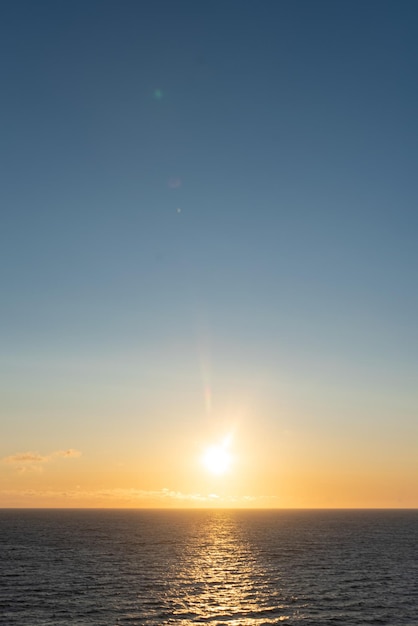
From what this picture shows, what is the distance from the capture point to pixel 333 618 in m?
63.2

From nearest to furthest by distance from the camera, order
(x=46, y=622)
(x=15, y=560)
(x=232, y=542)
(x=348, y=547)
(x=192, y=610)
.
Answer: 1. (x=46, y=622)
2. (x=192, y=610)
3. (x=15, y=560)
4. (x=348, y=547)
5. (x=232, y=542)

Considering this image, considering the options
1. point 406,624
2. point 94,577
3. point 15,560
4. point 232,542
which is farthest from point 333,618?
point 232,542

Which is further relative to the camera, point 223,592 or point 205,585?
point 205,585

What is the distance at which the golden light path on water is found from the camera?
63.8 metres

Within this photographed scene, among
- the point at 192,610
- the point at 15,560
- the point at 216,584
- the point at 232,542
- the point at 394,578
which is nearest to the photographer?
the point at 192,610

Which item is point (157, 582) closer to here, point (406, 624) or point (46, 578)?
point (46, 578)

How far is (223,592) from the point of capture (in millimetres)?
78500

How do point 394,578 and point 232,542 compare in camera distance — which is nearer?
point 394,578

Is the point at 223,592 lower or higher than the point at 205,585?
lower

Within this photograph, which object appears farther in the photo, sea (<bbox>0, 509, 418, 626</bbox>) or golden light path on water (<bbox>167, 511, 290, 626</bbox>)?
golden light path on water (<bbox>167, 511, 290, 626</bbox>)

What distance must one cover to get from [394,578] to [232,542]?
75770 mm

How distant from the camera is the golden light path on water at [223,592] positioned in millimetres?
63781

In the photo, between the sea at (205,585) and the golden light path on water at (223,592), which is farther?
the golden light path on water at (223,592)

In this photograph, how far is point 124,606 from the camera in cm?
6756
